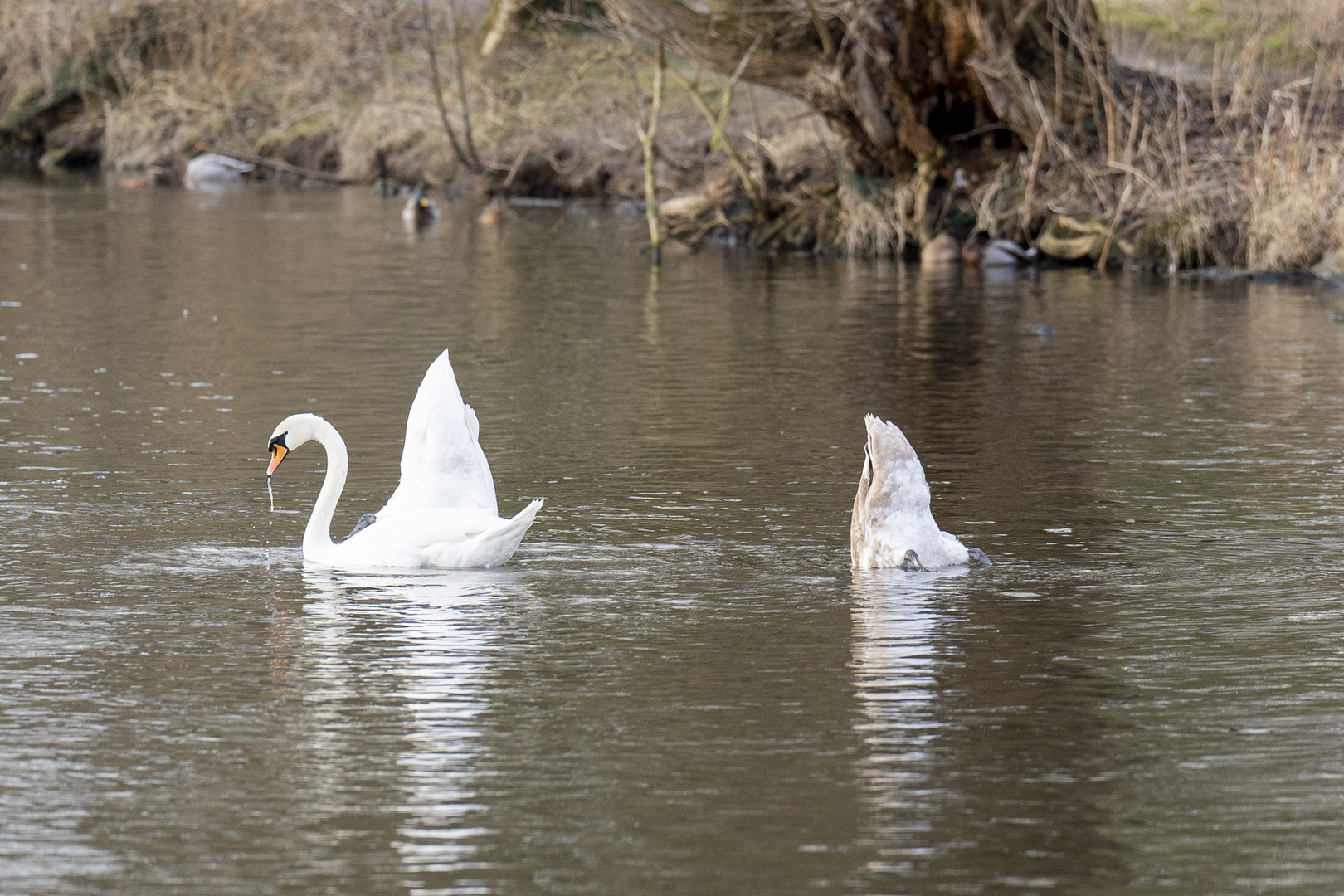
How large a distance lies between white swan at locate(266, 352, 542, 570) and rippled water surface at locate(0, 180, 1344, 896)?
0.18 metres

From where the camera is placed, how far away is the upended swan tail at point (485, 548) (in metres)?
9.81

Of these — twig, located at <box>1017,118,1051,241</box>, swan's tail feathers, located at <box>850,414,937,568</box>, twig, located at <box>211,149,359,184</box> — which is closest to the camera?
swan's tail feathers, located at <box>850,414,937,568</box>

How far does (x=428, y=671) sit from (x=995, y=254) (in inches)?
888

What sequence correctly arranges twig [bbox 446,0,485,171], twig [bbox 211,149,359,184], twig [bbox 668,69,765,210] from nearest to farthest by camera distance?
1. twig [bbox 668,69,765,210]
2. twig [bbox 446,0,485,171]
3. twig [bbox 211,149,359,184]

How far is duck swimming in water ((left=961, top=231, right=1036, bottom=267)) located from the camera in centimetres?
2961

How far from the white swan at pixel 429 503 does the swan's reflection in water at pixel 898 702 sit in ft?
5.68

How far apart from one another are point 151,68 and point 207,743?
4672 cm

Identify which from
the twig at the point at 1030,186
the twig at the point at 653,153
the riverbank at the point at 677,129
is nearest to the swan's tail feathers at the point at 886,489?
the riverbank at the point at 677,129

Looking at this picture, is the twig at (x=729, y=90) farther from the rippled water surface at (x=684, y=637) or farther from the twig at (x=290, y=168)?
the twig at (x=290, y=168)

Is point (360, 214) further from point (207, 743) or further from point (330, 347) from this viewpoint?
point (207, 743)

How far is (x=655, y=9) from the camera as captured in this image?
90.5 feet

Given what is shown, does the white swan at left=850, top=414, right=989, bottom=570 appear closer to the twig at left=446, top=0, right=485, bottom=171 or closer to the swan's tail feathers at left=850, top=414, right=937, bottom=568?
the swan's tail feathers at left=850, top=414, right=937, bottom=568

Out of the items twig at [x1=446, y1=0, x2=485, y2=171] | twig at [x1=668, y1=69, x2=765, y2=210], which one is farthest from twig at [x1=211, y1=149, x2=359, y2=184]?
twig at [x1=668, y1=69, x2=765, y2=210]

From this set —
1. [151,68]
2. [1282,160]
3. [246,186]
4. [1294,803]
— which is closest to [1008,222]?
[1282,160]
